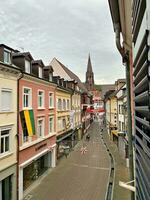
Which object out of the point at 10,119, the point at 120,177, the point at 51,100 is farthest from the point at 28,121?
the point at 120,177

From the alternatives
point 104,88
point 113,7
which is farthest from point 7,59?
point 104,88

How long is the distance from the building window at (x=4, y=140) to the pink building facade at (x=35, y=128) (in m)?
1.56

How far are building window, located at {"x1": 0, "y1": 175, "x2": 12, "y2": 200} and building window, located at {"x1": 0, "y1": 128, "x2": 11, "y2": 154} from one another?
192 cm

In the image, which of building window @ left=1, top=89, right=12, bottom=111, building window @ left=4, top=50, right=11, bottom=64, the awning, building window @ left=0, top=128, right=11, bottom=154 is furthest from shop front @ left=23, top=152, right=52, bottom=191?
building window @ left=4, top=50, right=11, bottom=64

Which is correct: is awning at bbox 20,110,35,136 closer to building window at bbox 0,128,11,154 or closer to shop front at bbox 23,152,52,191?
building window at bbox 0,128,11,154

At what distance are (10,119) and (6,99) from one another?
1.35 m

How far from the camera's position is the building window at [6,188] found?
14.7 meters

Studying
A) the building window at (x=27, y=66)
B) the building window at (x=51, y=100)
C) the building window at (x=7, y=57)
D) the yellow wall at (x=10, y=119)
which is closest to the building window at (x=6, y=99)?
the yellow wall at (x=10, y=119)

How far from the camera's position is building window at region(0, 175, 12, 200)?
14663mm

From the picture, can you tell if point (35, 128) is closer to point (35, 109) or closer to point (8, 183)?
point (35, 109)

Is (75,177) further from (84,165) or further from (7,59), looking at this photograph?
(7,59)

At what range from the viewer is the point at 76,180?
20.4 meters

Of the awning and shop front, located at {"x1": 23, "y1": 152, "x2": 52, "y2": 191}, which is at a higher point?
the awning

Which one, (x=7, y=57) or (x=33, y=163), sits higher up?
(x=7, y=57)
